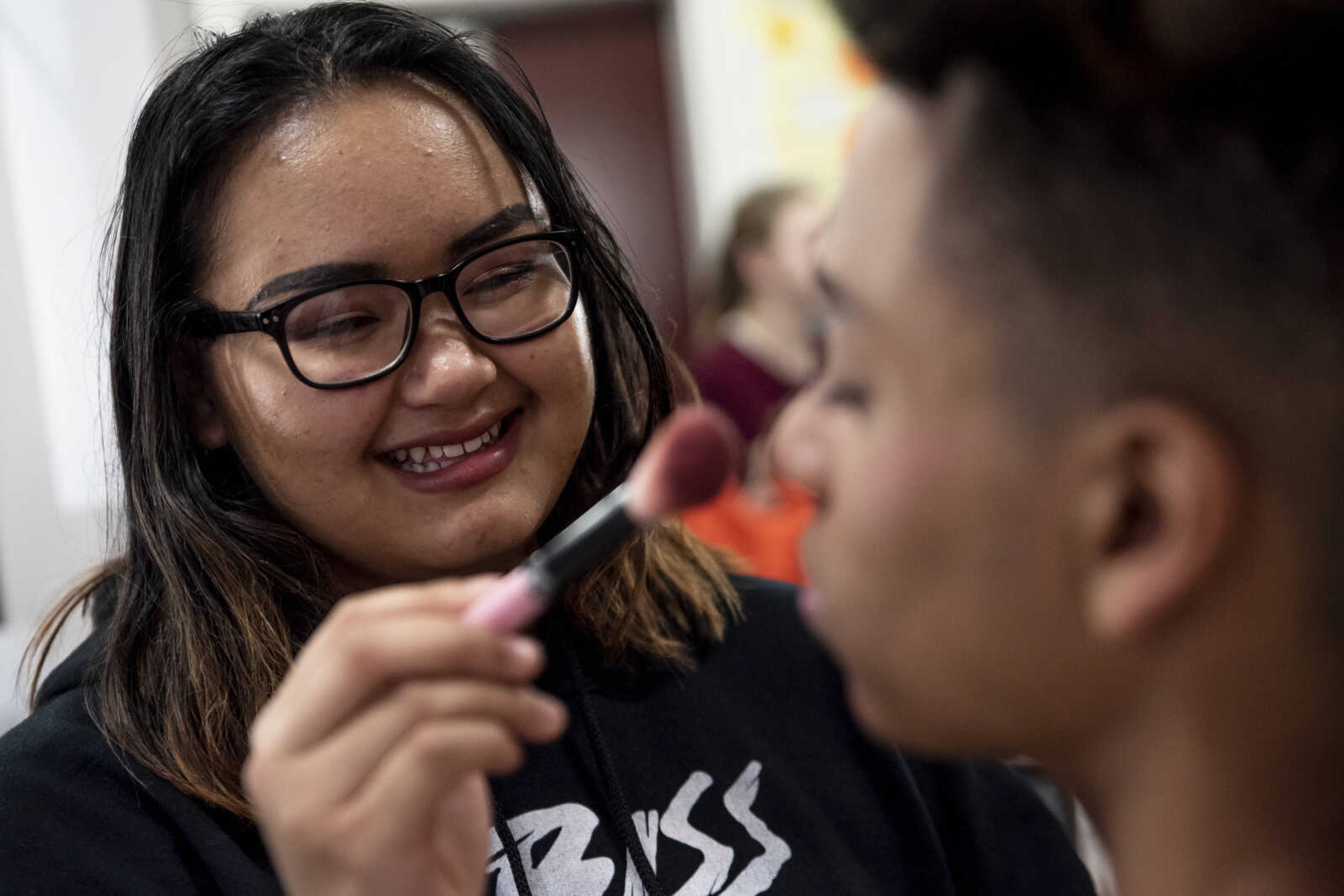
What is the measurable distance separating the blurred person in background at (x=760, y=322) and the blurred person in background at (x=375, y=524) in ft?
3.47

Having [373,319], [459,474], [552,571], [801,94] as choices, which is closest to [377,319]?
[373,319]

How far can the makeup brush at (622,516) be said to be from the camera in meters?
0.51

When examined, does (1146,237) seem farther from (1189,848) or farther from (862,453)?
(1189,848)

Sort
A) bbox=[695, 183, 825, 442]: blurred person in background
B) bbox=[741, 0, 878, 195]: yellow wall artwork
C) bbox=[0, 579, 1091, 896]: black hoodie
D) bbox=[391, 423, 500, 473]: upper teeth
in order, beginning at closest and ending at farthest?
1. bbox=[0, 579, 1091, 896]: black hoodie
2. bbox=[391, 423, 500, 473]: upper teeth
3. bbox=[695, 183, 825, 442]: blurred person in background
4. bbox=[741, 0, 878, 195]: yellow wall artwork

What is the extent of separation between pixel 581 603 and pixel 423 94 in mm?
398

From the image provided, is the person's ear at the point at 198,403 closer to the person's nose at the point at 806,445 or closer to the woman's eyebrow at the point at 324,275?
the woman's eyebrow at the point at 324,275

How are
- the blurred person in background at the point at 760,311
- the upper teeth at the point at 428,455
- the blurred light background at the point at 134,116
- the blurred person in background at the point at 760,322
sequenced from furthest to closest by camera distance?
the blurred person in background at the point at 760,311 → the blurred person in background at the point at 760,322 → the blurred light background at the point at 134,116 → the upper teeth at the point at 428,455

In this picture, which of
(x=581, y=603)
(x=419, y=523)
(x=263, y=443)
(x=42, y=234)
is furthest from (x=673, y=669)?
(x=42, y=234)

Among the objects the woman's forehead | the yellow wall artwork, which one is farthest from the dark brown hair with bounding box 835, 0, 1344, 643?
the yellow wall artwork

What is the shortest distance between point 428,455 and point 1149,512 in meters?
0.53

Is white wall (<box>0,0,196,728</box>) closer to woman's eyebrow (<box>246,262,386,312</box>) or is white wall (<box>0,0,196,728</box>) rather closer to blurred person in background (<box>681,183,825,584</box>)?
woman's eyebrow (<box>246,262,386,312</box>)

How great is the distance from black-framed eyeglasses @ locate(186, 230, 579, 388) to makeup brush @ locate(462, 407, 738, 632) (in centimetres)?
35

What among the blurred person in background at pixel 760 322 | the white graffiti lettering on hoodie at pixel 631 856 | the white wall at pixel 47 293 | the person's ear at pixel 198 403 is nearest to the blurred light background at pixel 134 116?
the white wall at pixel 47 293

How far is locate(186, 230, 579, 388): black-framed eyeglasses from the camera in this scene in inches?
32.2
